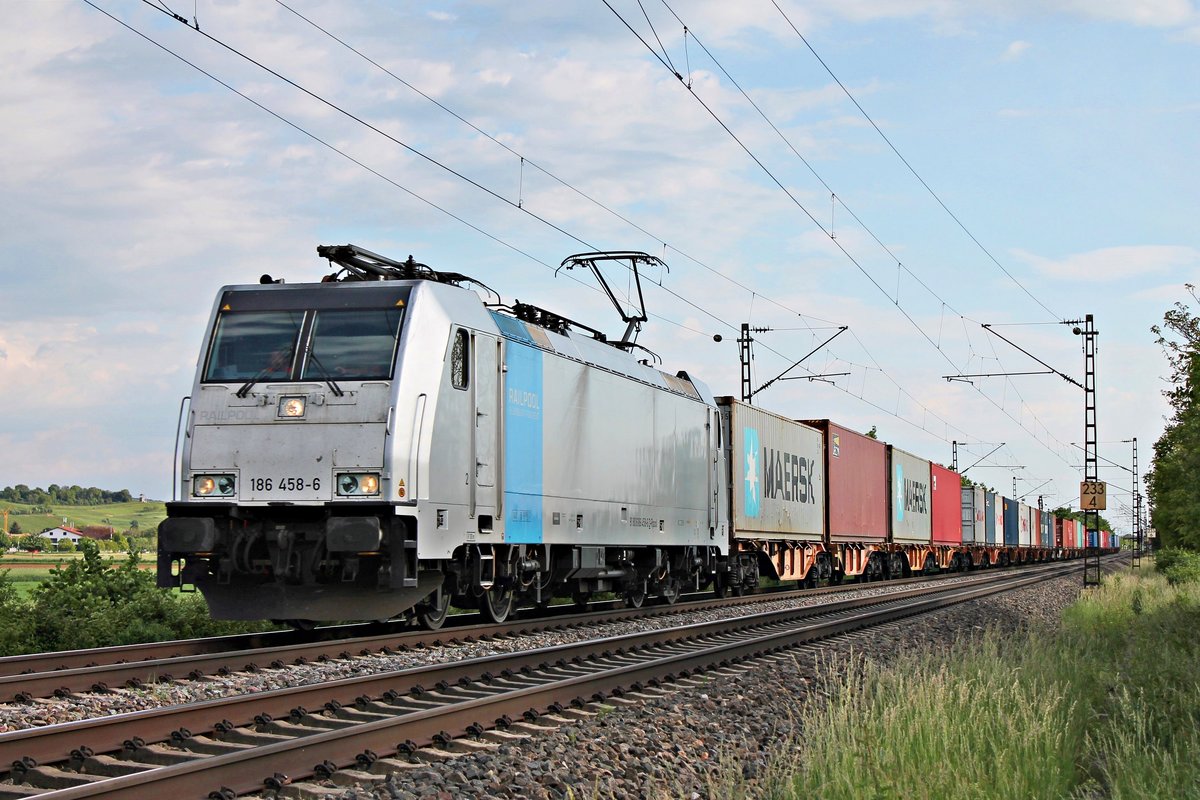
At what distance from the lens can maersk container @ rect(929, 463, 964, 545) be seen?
150 feet

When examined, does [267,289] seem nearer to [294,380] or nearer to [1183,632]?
[294,380]

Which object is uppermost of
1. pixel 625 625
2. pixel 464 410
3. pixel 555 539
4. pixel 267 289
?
pixel 267 289

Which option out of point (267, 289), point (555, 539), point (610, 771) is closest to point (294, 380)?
point (267, 289)

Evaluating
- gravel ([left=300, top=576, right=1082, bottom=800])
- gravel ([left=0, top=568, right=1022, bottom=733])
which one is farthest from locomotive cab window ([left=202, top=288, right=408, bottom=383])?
gravel ([left=300, top=576, right=1082, bottom=800])

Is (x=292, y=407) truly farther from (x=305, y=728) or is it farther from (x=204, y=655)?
(x=305, y=728)

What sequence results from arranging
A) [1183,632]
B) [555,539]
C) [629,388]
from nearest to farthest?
[1183,632], [555,539], [629,388]

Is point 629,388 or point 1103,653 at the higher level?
point 629,388

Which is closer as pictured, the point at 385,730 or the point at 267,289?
the point at 385,730

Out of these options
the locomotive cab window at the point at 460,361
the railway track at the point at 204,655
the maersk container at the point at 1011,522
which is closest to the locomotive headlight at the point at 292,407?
the locomotive cab window at the point at 460,361

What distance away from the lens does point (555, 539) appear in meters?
16.2

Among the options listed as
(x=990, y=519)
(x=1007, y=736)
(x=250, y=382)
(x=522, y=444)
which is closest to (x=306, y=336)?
(x=250, y=382)

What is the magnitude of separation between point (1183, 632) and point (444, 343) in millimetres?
8855

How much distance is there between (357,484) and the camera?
1262 cm

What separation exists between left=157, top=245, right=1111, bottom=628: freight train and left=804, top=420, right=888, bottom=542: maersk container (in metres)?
13.6
